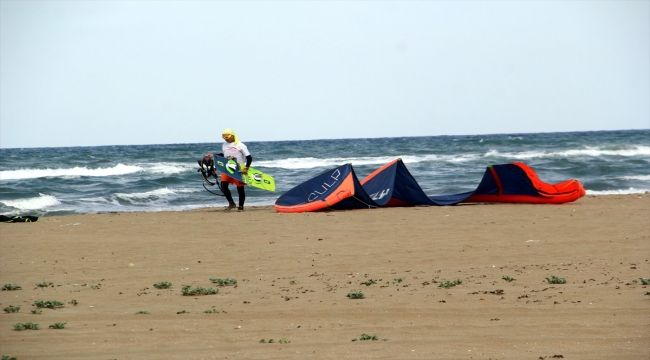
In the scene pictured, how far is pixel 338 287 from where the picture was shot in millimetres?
5898

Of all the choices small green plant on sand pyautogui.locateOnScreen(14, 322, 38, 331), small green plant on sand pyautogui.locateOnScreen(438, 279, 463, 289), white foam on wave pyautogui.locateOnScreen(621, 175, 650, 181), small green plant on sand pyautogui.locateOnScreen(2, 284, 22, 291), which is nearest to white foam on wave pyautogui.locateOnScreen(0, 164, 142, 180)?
white foam on wave pyautogui.locateOnScreen(621, 175, 650, 181)

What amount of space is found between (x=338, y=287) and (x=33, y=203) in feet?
33.2

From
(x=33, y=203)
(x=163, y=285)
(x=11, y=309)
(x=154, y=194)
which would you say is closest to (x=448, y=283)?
(x=163, y=285)

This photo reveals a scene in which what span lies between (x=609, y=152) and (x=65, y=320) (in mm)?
30153

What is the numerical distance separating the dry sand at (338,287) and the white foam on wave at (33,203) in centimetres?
403

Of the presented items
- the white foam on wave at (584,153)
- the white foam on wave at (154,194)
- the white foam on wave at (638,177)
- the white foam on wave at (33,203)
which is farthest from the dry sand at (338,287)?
the white foam on wave at (584,153)

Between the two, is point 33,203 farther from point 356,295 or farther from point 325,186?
point 356,295

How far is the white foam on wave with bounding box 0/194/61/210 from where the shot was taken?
13.8m

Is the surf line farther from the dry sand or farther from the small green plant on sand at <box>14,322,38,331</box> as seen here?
the small green plant on sand at <box>14,322,38,331</box>

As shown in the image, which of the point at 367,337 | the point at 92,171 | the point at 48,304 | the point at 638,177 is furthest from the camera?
the point at 92,171

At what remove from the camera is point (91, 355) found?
4.14m

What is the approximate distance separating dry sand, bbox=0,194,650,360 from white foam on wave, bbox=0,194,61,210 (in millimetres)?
4026

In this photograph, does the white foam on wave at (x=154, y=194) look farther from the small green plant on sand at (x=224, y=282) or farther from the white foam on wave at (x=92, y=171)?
the small green plant on sand at (x=224, y=282)

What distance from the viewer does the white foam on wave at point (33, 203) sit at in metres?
13.8
